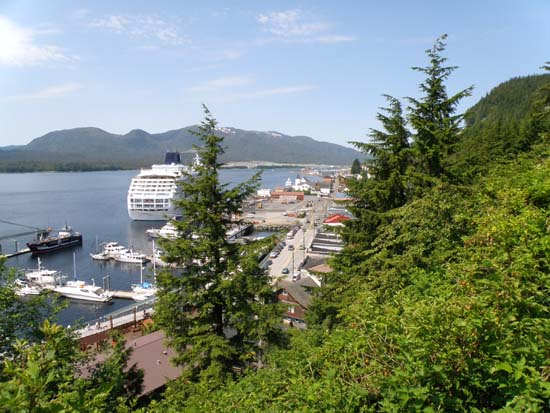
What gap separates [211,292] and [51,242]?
29.0m

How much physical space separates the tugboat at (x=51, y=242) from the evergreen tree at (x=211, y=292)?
27937 mm

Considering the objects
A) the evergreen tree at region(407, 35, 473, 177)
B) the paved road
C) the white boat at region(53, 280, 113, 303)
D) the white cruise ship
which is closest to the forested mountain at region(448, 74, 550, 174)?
the evergreen tree at region(407, 35, 473, 177)

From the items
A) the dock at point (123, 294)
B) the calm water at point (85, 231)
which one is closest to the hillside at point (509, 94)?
the calm water at point (85, 231)

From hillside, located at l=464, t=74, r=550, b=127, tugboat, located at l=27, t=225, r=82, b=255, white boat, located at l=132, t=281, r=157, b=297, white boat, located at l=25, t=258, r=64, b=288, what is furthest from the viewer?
hillside, located at l=464, t=74, r=550, b=127

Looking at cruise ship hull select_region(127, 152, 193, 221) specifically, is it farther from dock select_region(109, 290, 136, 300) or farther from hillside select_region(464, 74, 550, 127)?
hillside select_region(464, 74, 550, 127)

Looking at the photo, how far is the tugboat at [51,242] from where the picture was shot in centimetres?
2830

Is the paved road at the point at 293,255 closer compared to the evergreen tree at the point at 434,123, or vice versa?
the evergreen tree at the point at 434,123

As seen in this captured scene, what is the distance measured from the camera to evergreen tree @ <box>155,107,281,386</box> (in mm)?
5289

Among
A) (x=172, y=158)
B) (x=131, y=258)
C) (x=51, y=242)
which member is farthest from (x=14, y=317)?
(x=172, y=158)

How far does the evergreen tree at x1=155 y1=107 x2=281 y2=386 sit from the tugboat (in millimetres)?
27937

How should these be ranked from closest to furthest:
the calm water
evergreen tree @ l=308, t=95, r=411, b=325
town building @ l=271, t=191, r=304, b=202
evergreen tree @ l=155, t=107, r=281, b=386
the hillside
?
1. evergreen tree @ l=155, t=107, r=281, b=386
2. evergreen tree @ l=308, t=95, r=411, b=325
3. the calm water
4. the hillside
5. town building @ l=271, t=191, r=304, b=202

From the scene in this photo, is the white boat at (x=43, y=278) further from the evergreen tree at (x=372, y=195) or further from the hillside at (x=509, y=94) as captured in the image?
the hillside at (x=509, y=94)

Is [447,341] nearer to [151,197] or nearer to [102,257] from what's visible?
[102,257]

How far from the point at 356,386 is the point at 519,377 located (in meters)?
0.82
